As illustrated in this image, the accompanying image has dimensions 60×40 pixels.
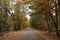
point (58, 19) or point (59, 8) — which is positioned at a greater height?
point (59, 8)

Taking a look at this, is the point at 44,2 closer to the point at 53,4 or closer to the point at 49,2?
the point at 49,2

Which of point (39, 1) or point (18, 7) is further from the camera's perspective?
point (18, 7)

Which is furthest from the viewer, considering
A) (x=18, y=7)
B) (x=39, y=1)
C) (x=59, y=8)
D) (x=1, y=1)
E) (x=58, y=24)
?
(x=18, y=7)

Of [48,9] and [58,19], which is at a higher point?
[48,9]

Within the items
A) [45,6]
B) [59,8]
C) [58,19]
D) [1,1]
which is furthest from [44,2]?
[1,1]

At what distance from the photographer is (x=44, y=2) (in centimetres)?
2509

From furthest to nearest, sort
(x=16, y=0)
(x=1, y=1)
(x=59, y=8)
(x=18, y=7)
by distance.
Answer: (x=18, y=7) → (x=16, y=0) → (x=1, y=1) → (x=59, y=8)

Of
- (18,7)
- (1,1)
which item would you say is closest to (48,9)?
(1,1)

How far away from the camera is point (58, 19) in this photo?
27.8 meters

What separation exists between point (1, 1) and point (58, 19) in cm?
1198

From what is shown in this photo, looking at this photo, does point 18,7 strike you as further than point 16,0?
Yes

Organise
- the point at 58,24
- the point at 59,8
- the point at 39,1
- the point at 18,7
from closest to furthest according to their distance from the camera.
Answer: the point at 59,8, the point at 39,1, the point at 58,24, the point at 18,7

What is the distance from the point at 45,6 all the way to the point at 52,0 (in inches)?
54.3

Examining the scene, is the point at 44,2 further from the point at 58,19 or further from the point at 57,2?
the point at 58,19
